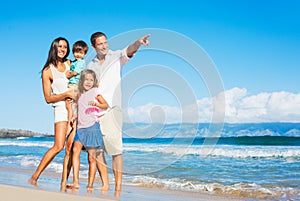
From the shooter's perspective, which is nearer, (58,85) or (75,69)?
(75,69)

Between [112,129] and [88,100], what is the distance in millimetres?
348

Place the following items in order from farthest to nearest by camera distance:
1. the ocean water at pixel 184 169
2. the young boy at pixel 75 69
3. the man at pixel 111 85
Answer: the young boy at pixel 75 69 → the man at pixel 111 85 → the ocean water at pixel 184 169

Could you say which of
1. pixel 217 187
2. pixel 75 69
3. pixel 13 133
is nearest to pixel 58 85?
pixel 75 69

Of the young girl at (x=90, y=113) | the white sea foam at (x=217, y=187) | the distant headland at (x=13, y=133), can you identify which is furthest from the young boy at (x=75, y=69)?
the distant headland at (x=13, y=133)

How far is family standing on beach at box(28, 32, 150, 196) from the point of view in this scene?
13.0 ft

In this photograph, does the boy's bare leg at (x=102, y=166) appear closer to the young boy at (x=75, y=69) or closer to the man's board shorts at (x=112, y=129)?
the man's board shorts at (x=112, y=129)

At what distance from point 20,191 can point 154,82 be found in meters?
1.42

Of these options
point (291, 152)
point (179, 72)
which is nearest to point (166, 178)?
point (179, 72)

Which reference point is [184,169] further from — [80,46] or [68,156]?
[80,46]

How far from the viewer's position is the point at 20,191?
3.49 m

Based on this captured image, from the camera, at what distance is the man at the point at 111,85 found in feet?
13.0

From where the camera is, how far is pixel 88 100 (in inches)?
159

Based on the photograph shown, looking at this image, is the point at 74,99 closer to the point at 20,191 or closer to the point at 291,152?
the point at 20,191

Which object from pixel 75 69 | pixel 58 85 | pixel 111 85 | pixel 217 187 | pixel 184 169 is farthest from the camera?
pixel 184 169
